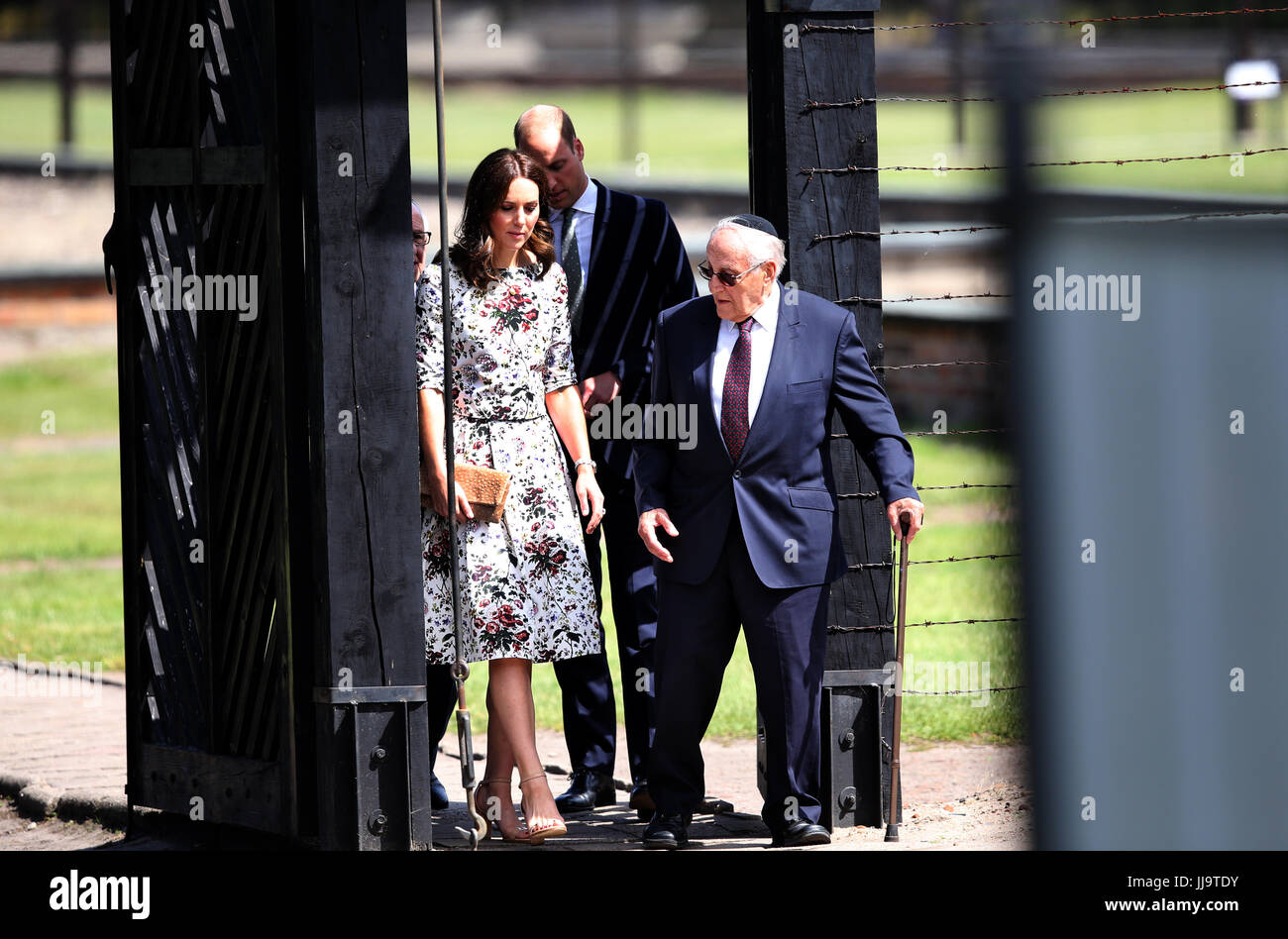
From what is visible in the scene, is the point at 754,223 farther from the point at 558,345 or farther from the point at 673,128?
the point at 673,128

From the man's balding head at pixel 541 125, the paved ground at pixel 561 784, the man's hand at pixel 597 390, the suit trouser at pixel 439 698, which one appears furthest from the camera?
the man's hand at pixel 597 390

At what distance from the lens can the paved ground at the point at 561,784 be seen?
5715 mm

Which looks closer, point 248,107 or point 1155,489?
point 1155,489

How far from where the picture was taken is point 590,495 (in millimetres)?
5637

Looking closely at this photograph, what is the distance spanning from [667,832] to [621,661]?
841 mm

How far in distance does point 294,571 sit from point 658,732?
116 centimetres

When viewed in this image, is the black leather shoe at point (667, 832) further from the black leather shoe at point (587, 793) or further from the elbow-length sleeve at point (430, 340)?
the elbow-length sleeve at point (430, 340)

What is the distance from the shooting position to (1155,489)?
2627mm

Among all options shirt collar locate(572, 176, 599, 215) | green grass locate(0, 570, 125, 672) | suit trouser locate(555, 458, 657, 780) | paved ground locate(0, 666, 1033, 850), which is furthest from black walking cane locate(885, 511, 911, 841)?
green grass locate(0, 570, 125, 672)

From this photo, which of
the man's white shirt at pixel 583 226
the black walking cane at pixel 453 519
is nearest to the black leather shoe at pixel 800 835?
the black walking cane at pixel 453 519

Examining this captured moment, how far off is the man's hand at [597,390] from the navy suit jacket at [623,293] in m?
0.05
